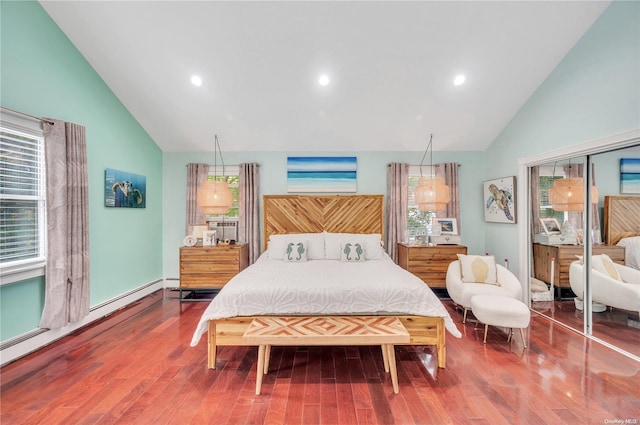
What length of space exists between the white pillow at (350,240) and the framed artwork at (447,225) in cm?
134

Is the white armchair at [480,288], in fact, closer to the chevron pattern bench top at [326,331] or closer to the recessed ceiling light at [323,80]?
the chevron pattern bench top at [326,331]

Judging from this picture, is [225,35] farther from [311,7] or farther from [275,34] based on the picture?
[311,7]

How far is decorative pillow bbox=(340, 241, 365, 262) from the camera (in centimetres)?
377

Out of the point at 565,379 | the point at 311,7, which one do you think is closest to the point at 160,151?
the point at 311,7

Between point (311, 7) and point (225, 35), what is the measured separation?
100cm

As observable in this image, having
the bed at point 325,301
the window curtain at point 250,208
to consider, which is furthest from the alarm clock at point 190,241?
the bed at point 325,301

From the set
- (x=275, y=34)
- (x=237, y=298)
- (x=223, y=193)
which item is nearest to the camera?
(x=237, y=298)

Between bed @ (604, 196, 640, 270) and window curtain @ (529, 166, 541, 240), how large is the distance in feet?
2.61

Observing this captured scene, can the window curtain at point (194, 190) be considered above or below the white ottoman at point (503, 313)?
above

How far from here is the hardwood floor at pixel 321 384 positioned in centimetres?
186

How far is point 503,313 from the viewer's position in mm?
2727

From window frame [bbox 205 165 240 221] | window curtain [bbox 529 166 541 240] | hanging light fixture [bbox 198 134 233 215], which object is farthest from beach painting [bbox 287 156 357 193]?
window curtain [bbox 529 166 541 240]

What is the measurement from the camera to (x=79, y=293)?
302cm

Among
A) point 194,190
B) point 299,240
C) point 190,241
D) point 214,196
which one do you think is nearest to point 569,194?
point 299,240
